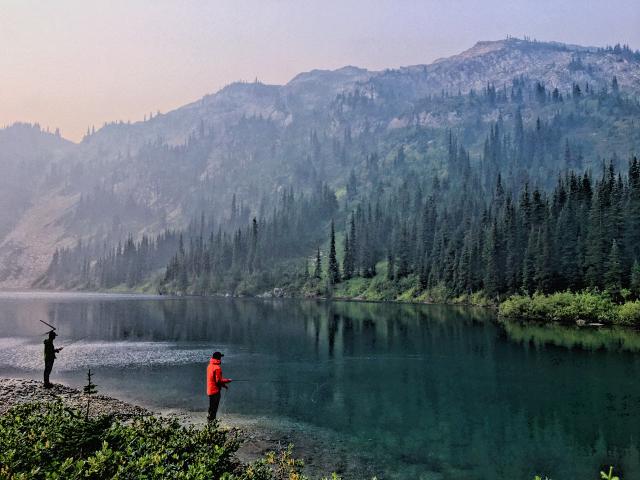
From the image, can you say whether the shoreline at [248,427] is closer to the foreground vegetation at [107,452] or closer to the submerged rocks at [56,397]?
the submerged rocks at [56,397]

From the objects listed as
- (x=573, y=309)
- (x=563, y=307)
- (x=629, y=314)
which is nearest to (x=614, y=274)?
(x=573, y=309)

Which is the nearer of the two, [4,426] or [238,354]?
[4,426]

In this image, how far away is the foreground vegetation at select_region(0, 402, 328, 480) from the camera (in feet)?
44.1

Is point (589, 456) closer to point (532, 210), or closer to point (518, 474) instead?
point (518, 474)

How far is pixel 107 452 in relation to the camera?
14.4 m

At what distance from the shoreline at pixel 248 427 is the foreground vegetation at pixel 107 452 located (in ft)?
13.8

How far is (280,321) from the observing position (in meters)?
104

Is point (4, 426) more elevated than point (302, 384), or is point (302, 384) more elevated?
point (4, 426)

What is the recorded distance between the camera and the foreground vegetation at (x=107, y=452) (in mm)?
13445

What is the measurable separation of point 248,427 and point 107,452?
16680 mm

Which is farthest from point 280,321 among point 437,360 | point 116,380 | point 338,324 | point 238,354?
point 116,380

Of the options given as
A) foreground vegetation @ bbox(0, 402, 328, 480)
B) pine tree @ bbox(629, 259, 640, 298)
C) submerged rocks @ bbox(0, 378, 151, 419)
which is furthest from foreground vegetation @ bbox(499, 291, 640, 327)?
foreground vegetation @ bbox(0, 402, 328, 480)

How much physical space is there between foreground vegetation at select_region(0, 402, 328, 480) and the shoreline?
420 cm

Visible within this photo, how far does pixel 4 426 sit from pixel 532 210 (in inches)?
5580
